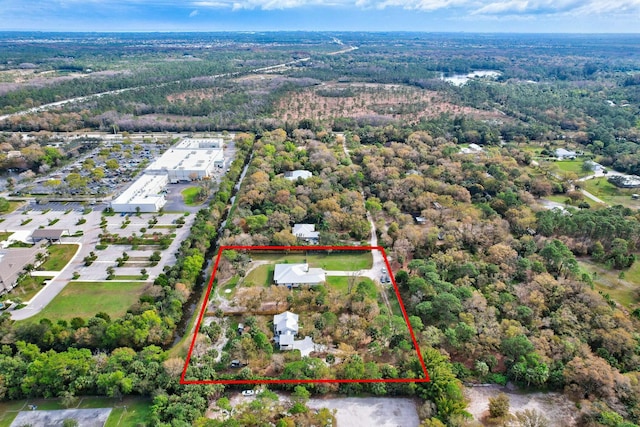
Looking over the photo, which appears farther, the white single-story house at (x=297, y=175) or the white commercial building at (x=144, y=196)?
the white single-story house at (x=297, y=175)

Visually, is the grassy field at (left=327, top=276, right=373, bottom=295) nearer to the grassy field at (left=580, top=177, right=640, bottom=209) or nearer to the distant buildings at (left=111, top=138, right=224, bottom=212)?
the distant buildings at (left=111, top=138, right=224, bottom=212)

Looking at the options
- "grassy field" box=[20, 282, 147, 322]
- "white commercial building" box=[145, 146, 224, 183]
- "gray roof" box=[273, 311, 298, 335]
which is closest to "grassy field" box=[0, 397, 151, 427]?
"grassy field" box=[20, 282, 147, 322]

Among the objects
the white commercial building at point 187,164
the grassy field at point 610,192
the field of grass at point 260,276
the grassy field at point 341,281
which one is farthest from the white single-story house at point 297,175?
the grassy field at point 610,192

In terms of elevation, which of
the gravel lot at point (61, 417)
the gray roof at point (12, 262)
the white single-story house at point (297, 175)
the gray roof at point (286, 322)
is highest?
the white single-story house at point (297, 175)

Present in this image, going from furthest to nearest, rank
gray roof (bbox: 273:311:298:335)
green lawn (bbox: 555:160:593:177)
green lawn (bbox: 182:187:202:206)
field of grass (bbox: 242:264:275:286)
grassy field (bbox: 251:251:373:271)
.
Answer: green lawn (bbox: 555:160:593:177), green lawn (bbox: 182:187:202:206), grassy field (bbox: 251:251:373:271), field of grass (bbox: 242:264:275:286), gray roof (bbox: 273:311:298:335)

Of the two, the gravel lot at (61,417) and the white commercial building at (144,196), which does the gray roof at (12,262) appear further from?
the gravel lot at (61,417)

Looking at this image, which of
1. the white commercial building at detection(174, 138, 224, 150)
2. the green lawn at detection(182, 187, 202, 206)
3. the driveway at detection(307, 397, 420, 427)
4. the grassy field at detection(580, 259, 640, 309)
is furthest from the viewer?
the white commercial building at detection(174, 138, 224, 150)
